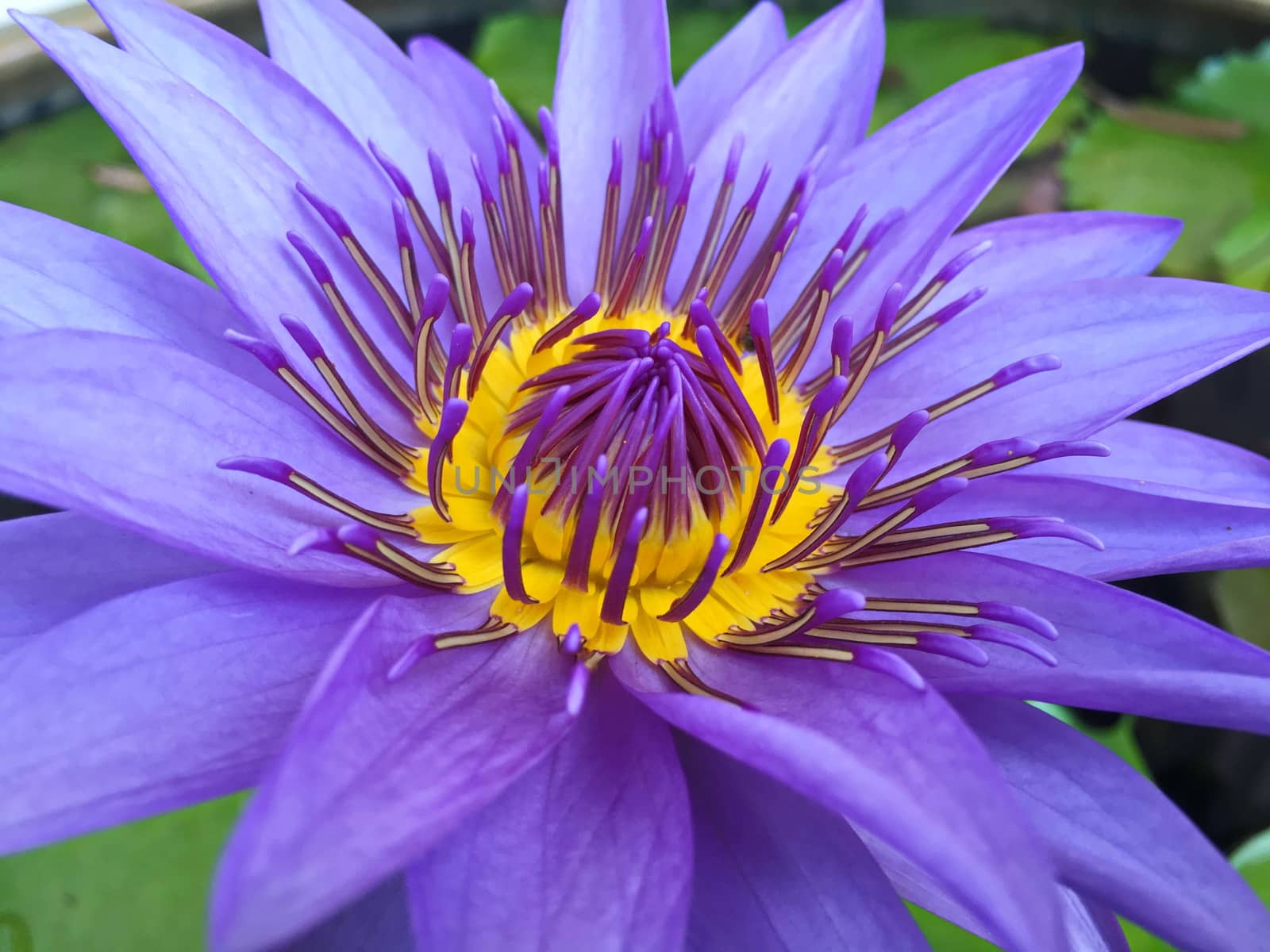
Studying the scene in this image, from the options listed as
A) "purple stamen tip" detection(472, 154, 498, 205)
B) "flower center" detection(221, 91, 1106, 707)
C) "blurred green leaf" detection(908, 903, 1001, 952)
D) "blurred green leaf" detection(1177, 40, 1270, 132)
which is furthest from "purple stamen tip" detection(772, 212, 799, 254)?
"blurred green leaf" detection(1177, 40, 1270, 132)

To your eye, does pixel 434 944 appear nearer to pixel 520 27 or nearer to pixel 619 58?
pixel 619 58

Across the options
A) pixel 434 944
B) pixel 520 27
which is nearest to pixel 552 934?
pixel 434 944

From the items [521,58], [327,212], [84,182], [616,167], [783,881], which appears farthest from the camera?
[521,58]

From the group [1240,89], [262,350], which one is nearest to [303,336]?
[262,350]

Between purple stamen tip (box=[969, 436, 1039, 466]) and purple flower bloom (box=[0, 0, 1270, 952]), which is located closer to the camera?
purple flower bloom (box=[0, 0, 1270, 952])

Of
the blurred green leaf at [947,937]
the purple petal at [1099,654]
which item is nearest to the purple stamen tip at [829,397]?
the purple petal at [1099,654]

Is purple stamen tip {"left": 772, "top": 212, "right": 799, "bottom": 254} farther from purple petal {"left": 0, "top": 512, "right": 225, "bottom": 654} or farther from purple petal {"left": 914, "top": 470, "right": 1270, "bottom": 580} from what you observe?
purple petal {"left": 0, "top": 512, "right": 225, "bottom": 654}

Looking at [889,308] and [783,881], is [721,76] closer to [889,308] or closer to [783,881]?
[889,308]
